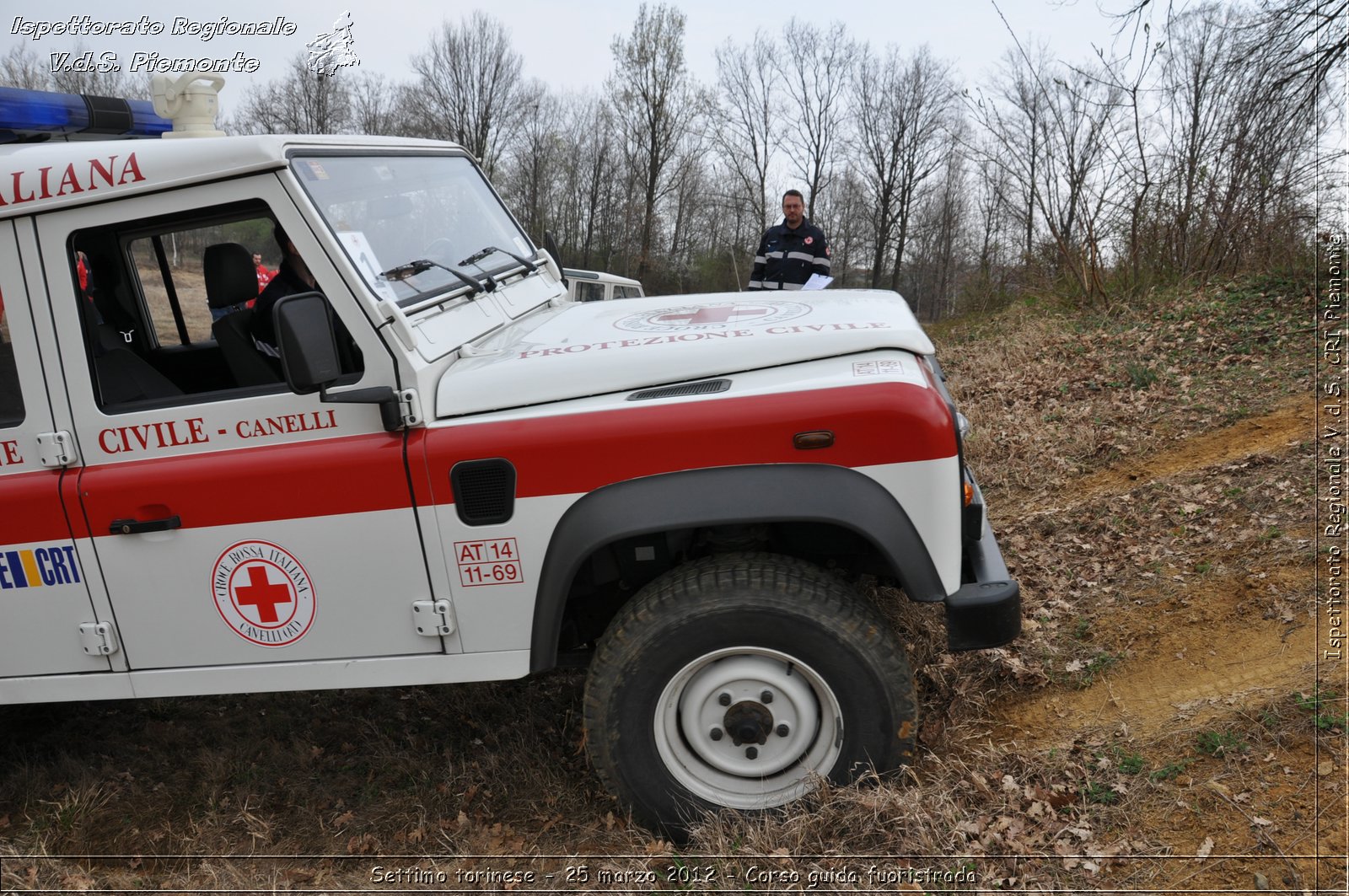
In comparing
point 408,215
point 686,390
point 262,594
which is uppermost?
point 408,215

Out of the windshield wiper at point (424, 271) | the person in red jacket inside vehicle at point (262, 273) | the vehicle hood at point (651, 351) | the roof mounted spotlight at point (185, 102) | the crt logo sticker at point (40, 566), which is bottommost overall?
the crt logo sticker at point (40, 566)

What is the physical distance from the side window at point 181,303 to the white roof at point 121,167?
118 millimetres

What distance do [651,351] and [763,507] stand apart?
0.65 meters

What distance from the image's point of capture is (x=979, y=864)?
2695 mm

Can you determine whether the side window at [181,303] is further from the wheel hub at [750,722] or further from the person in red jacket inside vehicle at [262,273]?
the wheel hub at [750,722]

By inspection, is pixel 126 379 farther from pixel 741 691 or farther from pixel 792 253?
pixel 792 253

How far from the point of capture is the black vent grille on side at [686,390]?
274cm

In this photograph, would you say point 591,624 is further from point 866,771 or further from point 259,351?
point 259,351

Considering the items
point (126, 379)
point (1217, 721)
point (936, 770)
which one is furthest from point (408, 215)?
point (1217, 721)

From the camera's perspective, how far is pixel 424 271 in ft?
10.4

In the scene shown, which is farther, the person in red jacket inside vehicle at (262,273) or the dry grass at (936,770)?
the person in red jacket inside vehicle at (262,273)

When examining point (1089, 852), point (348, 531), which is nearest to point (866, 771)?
point (1089, 852)

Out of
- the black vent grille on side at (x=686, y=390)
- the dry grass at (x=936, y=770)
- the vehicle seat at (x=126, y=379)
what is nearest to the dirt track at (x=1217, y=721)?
the dry grass at (x=936, y=770)

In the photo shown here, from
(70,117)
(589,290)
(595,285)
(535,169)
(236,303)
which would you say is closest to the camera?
(236,303)
